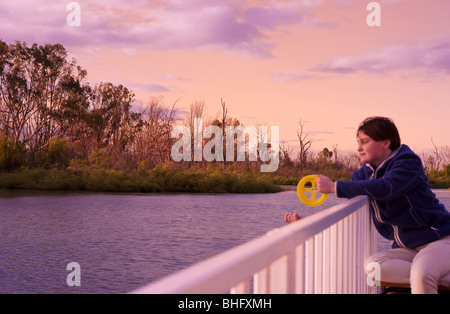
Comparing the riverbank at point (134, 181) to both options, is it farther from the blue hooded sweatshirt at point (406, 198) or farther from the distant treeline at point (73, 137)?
the blue hooded sweatshirt at point (406, 198)

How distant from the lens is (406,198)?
2.90 metres

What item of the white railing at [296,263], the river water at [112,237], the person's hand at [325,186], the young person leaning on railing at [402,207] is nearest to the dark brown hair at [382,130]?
the young person leaning on railing at [402,207]

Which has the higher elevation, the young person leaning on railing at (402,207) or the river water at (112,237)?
the young person leaning on railing at (402,207)

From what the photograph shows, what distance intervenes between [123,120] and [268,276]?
49.8m

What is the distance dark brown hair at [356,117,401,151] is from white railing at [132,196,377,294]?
0.36 meters

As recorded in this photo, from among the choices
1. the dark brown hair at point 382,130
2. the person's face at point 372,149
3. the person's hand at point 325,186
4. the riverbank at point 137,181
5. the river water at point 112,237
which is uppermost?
the dark brown hair at point 382,130

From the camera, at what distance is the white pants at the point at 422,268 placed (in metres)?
2.70

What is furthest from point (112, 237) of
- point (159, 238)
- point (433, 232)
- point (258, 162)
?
point (258, 162)

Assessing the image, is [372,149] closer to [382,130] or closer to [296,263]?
[382,130]

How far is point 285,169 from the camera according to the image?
122 ft

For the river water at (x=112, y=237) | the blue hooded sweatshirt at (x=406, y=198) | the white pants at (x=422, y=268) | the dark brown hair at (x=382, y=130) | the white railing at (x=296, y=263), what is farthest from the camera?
the river water at (x=112, y=237)
